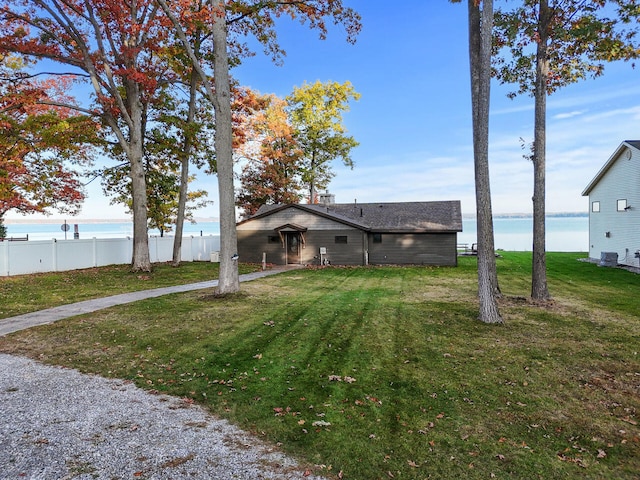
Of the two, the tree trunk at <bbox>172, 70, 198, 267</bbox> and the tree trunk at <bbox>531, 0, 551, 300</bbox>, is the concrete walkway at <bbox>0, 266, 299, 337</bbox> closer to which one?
the tree trunk at <bbox>172, 70, 198, 267</bbox>

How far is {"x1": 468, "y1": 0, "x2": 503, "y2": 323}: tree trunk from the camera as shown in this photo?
7.85m

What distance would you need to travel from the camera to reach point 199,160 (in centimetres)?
2016

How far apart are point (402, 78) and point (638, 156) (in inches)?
494

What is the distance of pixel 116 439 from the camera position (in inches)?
139

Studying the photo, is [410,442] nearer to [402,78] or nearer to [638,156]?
[638,156]

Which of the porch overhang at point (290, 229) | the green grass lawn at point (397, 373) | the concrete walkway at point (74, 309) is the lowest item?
the green grass lawn at point (397, 373)

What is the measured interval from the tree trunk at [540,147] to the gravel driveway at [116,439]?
943cm

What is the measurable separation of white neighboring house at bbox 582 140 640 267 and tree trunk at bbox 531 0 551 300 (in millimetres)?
10937

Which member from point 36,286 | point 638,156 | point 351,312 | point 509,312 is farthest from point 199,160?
point 638,156

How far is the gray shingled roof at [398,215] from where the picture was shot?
22.1 m

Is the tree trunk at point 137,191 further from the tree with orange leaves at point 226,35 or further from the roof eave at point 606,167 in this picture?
the roof eave at point 606,167

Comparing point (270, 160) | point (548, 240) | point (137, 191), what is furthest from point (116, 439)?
point (548, 240)

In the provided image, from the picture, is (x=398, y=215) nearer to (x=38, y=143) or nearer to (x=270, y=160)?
(x=270, y=160)

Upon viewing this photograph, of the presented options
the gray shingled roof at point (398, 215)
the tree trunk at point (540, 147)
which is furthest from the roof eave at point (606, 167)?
the tree trunk at point (540, 147)
